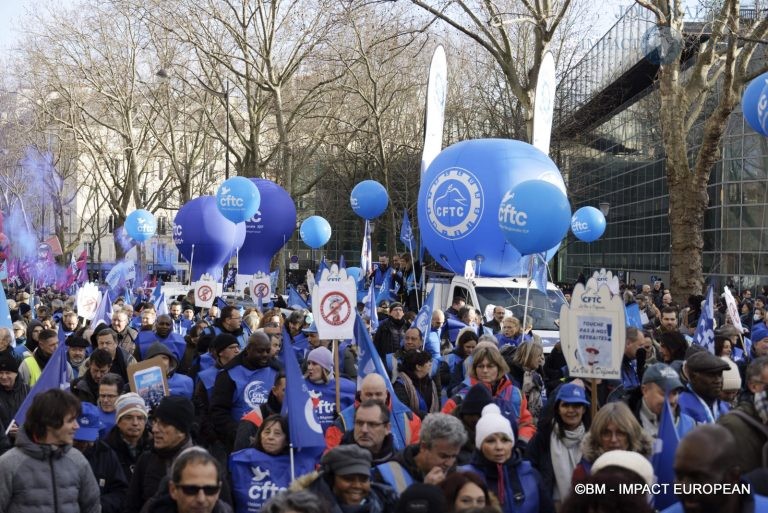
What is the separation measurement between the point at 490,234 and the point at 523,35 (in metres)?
20.0

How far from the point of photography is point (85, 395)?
8.33 meters

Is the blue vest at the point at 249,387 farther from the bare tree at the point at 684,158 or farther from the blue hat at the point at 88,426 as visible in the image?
the bare tree at the point at 684,158

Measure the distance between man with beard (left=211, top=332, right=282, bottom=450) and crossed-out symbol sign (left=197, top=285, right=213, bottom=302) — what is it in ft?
29.5

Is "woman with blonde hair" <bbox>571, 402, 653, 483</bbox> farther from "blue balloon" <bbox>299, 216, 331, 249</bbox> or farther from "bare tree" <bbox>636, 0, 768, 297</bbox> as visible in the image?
"blue balloon" <bbox>299, 216, 331, 249</bbox>

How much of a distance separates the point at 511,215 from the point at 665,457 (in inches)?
415

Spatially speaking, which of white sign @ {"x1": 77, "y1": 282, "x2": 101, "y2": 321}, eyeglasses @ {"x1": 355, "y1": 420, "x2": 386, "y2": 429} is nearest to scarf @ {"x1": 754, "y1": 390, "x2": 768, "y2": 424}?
eyeglasses @ {"x1": 355, "y1": 420, "x2": 386, "y2": 429}

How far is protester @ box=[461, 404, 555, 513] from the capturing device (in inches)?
223

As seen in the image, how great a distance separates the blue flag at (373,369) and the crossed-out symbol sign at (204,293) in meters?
8.42

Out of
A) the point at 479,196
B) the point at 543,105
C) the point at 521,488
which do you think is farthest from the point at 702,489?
the point at 543,105

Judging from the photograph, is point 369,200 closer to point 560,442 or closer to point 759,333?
point 759,333

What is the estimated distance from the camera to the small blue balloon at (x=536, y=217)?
1559 centimetres

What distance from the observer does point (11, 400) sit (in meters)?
8.49

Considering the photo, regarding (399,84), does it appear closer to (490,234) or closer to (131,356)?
(490,234)

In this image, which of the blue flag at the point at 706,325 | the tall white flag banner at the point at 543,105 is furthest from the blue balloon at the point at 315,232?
the blue flag at the point at 706,325
